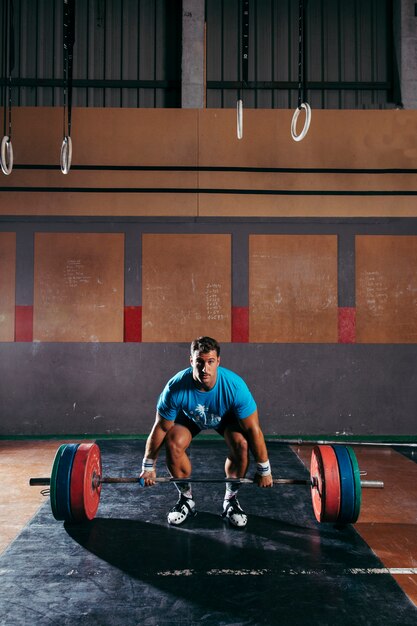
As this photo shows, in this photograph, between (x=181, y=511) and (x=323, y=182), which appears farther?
(x=323, y=182)

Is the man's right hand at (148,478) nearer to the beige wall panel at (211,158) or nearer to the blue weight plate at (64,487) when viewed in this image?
the blue weight plate at (64,487)

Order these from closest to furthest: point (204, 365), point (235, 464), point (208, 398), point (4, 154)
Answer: point (204, 365)
point (208, 398)
point (235, 464)
point (4, 154)

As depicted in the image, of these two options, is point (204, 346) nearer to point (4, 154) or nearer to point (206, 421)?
point (206, 421)

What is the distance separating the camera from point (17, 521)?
2.47 metres

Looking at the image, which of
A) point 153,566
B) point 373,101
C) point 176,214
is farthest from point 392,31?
point 153,566

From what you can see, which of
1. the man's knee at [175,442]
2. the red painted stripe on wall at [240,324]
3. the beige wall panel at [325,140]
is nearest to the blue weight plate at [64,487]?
the man's knee at [175,442]

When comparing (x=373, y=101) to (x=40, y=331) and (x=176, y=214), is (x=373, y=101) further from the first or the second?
(x=40, y=331)

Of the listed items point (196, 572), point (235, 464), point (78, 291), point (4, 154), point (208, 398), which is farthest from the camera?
point (78, 291)

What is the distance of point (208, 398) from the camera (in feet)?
7.84

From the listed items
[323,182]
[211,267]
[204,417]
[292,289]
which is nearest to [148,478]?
[204,417]

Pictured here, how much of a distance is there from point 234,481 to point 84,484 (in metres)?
0.71

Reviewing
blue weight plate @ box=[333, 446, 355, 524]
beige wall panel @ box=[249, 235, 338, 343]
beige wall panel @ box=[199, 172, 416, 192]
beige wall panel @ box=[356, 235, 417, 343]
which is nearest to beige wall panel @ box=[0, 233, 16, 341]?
beige wall panel @ box=[199, 172, 416, 192]

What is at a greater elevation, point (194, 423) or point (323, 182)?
point (323, 182)

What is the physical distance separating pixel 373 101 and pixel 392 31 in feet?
2.31
